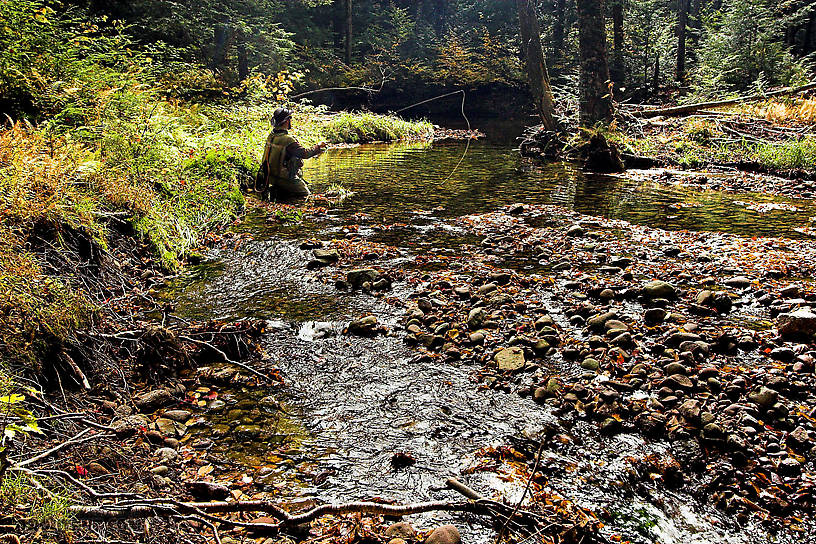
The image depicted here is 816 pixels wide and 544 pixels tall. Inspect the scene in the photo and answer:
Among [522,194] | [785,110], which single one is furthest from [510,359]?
[785,110]

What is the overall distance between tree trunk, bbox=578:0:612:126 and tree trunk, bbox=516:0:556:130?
3.62ft

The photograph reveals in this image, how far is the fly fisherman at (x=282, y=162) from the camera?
896 centimetres

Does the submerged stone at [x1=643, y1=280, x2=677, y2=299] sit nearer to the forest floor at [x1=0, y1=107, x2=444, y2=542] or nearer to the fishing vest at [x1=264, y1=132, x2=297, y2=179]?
the forest floor at [x1=0, y1=107, x2=444, y2=542]

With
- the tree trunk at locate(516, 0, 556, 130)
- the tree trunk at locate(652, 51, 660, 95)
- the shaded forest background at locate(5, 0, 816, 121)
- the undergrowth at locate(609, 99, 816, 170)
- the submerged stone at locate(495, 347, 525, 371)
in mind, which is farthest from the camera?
the tree trunk at locate(652, 51, 660, 95)

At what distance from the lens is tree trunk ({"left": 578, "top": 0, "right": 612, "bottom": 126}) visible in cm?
1441

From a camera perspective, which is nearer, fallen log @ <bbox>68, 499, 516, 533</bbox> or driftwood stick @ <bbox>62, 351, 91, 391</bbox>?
fallen log @ <bbox>68, 499, 516, 533</bbox>

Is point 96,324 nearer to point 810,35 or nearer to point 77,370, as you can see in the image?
point 77,370

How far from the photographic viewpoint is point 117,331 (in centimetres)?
412

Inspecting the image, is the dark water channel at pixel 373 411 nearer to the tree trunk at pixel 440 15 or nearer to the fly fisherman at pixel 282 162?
the fly fisherman at pixel 282 162

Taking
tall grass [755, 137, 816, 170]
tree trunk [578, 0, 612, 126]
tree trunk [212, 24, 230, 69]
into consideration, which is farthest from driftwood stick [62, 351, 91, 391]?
tree trunk [212, 24, 230, 69]

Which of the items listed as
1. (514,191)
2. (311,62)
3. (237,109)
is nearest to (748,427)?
(514,191)

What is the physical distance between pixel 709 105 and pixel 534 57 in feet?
17.6

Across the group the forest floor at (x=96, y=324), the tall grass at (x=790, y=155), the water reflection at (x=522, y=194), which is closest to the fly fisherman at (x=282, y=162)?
the water reflection at (x=522, y=194)

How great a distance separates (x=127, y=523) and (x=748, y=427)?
10.8 feet
